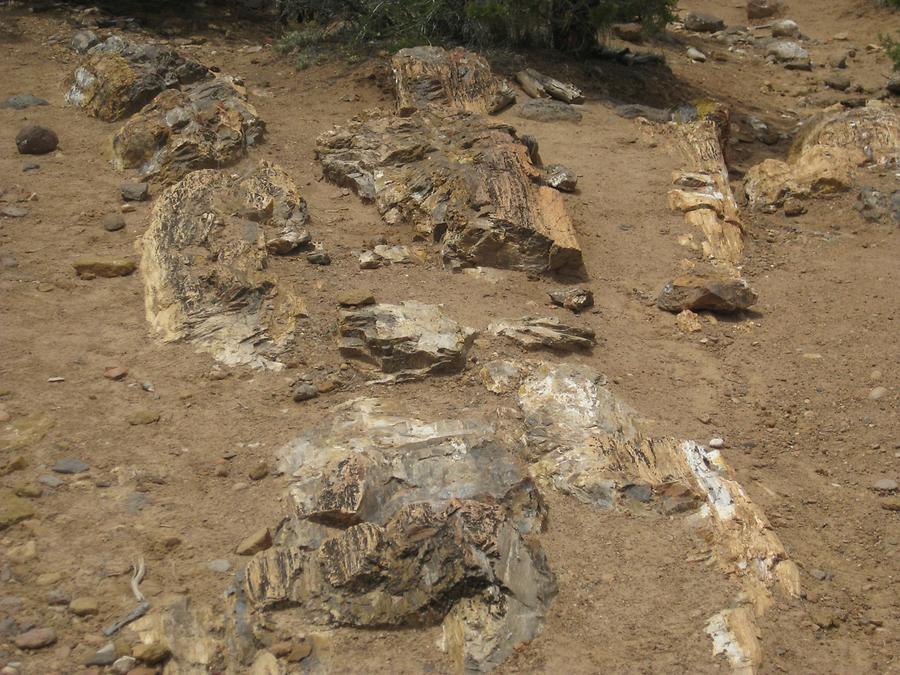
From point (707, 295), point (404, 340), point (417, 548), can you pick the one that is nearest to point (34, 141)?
point (404, 340)

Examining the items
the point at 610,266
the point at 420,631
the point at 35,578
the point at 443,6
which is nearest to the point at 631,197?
the point at 610,266

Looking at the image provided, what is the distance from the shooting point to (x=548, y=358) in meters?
4.75

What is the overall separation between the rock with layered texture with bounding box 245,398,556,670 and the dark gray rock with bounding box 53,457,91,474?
0.79 metres

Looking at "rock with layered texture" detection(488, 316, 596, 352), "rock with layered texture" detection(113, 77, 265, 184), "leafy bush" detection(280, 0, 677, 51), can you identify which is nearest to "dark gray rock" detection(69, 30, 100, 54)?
"rock with layered texture" detection(113, 77, 265, 184)

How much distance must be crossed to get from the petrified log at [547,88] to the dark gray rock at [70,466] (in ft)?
17.5

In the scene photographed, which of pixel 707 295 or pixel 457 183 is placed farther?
pixel 457 183

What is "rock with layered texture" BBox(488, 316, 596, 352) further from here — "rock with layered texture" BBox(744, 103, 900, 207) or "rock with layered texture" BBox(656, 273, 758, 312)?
"rock with layered texture" BBox(744, 103, 900, 207)

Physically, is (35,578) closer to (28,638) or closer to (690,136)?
(28,638)

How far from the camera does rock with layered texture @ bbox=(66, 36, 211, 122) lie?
7039 millimetres

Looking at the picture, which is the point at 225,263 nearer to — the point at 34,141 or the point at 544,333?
the point at 544,333

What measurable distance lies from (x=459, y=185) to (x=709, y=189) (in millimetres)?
1919

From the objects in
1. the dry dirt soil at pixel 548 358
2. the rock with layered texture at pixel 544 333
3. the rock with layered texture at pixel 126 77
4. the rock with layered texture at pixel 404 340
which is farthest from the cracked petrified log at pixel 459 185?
the rock with layered texture at pixel 126 77

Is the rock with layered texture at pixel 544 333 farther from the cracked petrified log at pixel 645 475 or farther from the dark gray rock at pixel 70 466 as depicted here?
the dark gray rock at pixel 70 466

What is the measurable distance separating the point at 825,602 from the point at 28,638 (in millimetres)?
2728
